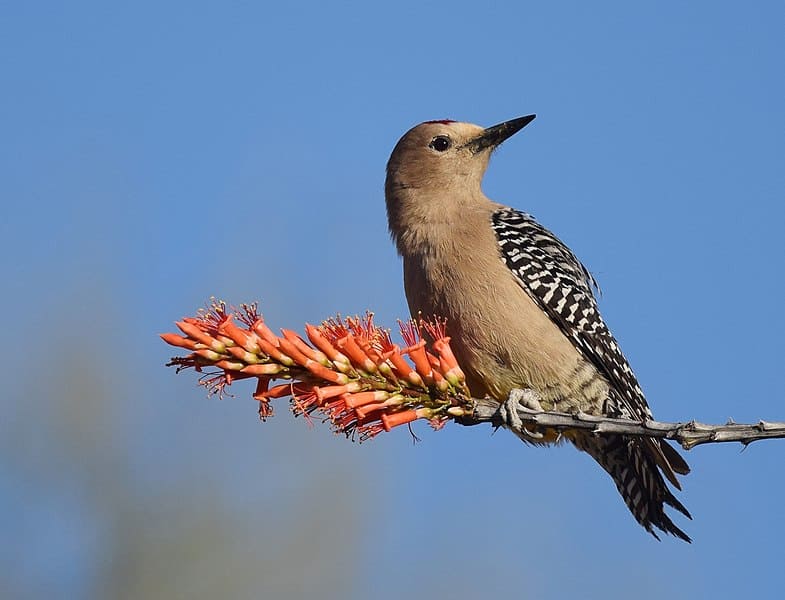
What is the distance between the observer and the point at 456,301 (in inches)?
255

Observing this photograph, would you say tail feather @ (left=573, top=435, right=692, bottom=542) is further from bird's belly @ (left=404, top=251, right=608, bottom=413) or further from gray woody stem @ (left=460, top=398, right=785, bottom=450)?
gray woody stem @ (left=460, top=398, right=785, bottom=450)

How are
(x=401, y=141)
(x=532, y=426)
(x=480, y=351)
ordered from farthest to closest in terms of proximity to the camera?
(x=401, y=141), (x=480, y=351), (x=532, y=426)

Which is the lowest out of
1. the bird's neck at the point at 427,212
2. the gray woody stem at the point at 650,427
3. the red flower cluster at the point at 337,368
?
the gray woody stem at the point at 650,427

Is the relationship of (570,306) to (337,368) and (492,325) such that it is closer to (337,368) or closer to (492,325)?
(492,325)

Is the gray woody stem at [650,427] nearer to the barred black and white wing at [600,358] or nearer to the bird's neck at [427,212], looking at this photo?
the barred black and white wing at [600,358]

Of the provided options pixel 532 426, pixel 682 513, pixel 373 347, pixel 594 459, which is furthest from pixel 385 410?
pixel 594 459

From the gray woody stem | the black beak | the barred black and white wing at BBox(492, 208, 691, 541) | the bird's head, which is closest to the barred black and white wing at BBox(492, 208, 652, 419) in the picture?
the barred black and white wing at BBox(492, 208, 691, 541)

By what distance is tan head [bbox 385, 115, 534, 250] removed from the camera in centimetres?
764

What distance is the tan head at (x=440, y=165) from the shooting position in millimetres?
7637

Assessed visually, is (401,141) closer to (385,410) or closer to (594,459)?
(594,459)

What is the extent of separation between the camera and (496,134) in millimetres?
7898

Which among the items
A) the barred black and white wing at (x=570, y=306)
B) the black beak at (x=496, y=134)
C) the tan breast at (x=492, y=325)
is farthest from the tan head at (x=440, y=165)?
the tan breast at (x=492, y=325)

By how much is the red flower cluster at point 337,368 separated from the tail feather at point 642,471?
213cm

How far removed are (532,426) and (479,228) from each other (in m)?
2.61
